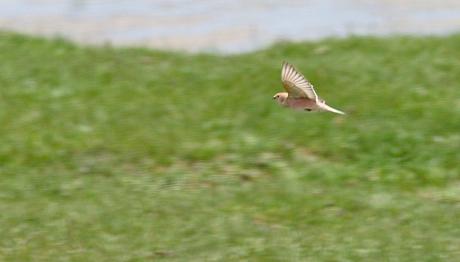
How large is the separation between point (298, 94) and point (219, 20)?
7.83 metres

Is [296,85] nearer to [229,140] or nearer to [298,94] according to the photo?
[298,94]

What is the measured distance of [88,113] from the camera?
745 centimetres

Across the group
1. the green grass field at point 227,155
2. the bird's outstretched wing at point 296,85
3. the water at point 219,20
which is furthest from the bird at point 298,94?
the water at point 219,20

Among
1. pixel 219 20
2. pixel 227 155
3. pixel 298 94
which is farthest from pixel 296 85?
pixel 219 20

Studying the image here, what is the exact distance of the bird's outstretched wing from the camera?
246 cm

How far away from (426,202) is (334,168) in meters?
0.79

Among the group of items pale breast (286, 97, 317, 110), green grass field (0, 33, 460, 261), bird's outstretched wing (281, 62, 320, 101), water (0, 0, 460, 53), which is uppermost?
water (0, 0, 460, 53)

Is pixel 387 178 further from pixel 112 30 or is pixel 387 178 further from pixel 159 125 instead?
pixel 112 30

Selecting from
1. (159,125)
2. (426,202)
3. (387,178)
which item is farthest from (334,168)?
(159,125)

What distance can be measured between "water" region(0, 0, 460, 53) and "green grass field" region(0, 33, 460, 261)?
68 centimetres

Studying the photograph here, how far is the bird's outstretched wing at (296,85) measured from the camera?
2.46 m

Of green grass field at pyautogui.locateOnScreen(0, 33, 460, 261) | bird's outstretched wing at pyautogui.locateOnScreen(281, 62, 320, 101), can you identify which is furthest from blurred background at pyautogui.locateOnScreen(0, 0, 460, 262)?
bird's outstretched wing at pyautogui.locateOnScreen(281, 62, 320, 101)

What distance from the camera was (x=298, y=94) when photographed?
2.48 m

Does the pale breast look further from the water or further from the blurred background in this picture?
the water
